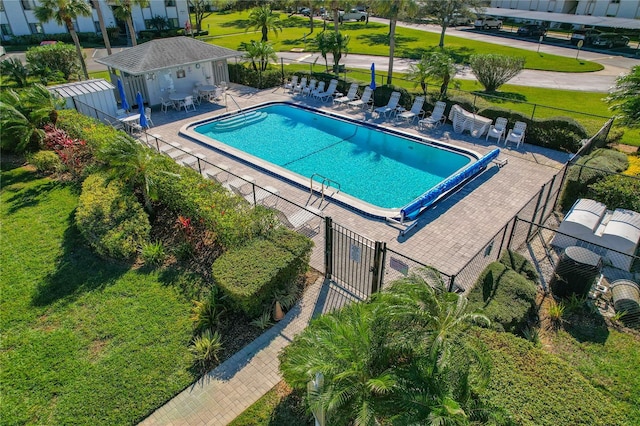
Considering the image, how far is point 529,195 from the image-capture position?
46.6 ft

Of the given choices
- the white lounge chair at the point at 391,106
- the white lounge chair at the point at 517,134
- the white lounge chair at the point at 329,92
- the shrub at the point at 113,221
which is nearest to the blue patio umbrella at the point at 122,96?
the shrub at the point at 113,221

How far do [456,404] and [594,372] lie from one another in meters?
4.41

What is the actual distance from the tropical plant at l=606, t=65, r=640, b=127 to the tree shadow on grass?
57.1 ft

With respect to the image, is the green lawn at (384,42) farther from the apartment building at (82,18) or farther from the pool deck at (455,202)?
the pool deck at (455,202)

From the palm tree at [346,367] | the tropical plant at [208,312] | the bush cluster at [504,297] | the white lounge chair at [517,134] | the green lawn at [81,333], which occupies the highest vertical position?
the palm tree at [346,367]

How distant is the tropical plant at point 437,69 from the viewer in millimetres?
20094

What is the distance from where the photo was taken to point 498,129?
1836cm

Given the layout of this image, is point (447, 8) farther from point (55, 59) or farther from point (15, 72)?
point (15, 72)

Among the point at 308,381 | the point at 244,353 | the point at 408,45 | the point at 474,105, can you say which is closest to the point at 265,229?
the point at 244,353

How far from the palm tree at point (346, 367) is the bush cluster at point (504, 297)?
117 inches

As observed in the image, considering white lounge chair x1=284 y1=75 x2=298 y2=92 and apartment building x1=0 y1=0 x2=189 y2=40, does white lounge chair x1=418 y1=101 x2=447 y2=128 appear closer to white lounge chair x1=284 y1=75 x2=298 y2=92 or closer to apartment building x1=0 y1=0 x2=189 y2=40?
white lounge chair x1=284 y1=75 x2=298 y2=92

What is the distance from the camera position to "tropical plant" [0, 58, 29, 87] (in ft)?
85.0

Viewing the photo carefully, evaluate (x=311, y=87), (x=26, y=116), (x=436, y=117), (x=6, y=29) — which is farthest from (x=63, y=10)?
(x=6, y=29)

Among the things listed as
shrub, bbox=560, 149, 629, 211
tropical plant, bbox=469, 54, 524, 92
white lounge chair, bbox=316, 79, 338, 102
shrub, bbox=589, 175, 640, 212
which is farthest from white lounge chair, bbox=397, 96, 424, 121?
shrub, bbox=589, 175, 640, 212
